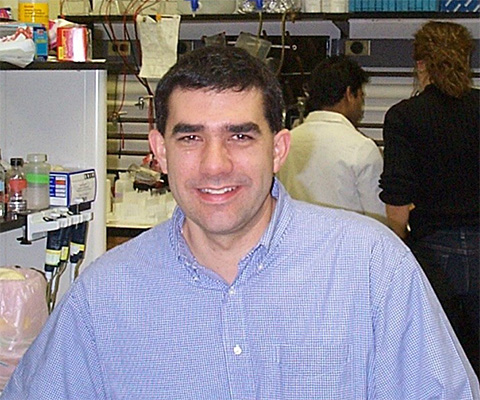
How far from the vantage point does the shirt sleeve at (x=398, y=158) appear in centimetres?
288

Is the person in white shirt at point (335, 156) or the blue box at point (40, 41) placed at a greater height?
the blue box at point (40, 41)

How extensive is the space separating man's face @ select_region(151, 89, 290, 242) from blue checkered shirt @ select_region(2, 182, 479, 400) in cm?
9

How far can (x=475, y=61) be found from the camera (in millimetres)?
3939

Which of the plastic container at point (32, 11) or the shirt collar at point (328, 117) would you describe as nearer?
the plastic container at point (32, 11)

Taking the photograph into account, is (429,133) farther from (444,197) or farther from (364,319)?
(364,319)

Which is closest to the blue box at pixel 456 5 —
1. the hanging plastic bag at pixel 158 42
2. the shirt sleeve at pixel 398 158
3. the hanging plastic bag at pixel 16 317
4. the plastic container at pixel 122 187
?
the shirt sleeve at pixel 398 158

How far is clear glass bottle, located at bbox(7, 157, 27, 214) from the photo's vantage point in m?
2.15

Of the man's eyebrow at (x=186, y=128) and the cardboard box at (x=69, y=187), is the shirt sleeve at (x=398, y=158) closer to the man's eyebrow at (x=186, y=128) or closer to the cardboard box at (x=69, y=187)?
the cardboard box at (x=69, y=187)

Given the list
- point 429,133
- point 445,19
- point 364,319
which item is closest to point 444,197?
point 429,133

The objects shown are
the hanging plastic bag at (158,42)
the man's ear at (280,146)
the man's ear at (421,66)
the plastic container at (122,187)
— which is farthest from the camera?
the plastic container at (122,187)

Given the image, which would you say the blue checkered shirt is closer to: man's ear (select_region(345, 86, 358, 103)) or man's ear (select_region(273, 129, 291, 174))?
man's ear (select_region(273, 129, 291, 174))

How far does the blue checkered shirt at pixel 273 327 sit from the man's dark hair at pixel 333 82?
6.03 ft

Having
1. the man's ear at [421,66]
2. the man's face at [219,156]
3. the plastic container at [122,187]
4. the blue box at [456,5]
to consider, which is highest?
the blue box at [456,5]

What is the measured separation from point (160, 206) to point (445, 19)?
1.52 metres
